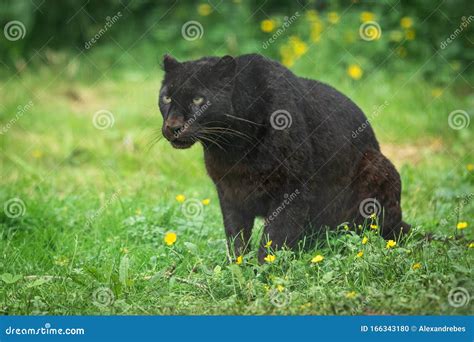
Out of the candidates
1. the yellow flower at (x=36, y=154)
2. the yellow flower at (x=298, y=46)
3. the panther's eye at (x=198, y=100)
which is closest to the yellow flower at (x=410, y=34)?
the yellow flower at (x=298, y=46)

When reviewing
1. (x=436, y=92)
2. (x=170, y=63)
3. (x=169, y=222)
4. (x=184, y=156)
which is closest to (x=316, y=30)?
(x=436, y=92)

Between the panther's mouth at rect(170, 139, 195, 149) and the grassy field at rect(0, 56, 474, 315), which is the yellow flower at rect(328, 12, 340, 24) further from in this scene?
the panther's mouth at rect(170, 139, 195, 149)

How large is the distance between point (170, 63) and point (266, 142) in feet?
2.45

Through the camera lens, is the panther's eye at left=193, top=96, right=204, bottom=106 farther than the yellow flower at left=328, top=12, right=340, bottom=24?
No

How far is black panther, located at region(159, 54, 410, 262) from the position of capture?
13.9 ft

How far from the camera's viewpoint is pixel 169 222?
5.16 meters

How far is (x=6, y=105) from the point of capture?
8250 mm

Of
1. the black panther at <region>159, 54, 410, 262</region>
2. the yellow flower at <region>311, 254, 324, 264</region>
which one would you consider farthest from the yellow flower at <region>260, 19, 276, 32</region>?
the yellow flower at <region>311, 254, 324, 264</region>

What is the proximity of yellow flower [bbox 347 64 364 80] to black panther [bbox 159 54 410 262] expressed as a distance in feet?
11.9

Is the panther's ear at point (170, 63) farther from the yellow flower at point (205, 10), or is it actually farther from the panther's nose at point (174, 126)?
the yellow flower at point (205, 10)

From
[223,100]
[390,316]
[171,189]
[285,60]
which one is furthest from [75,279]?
[285,60]

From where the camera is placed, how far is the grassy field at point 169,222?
12.5ft

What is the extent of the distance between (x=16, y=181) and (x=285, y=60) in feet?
12.2

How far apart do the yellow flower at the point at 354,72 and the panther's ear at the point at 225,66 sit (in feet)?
13.8
